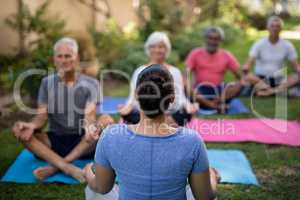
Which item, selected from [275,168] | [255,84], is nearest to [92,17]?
[255,84]

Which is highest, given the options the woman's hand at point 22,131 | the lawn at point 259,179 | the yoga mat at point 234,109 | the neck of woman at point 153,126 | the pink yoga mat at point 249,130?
the neck of woman at point 153,126

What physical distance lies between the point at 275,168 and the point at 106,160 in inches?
82.8

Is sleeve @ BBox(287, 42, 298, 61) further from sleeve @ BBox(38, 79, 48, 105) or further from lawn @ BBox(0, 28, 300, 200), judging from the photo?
sleeve @ BBox(38, 79, 48, 105)

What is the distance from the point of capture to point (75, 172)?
3170mm

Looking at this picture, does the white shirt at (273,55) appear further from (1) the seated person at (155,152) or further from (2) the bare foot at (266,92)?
(1) the seated person at (155,152)

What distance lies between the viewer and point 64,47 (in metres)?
3.38

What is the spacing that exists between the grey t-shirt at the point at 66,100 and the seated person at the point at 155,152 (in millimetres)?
1671

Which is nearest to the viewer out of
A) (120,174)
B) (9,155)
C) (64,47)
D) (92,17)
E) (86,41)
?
(120,174)

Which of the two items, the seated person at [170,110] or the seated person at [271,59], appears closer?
the seated person at [170,110]

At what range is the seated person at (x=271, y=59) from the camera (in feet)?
19.0

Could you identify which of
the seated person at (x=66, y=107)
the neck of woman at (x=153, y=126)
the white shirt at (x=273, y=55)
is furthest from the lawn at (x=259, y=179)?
the white shirt at (x=273, y=55)

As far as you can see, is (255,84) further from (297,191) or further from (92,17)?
(92,17)

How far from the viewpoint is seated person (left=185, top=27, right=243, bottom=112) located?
5.29 meters

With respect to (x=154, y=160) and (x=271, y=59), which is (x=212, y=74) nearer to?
(x=271, y=59)
